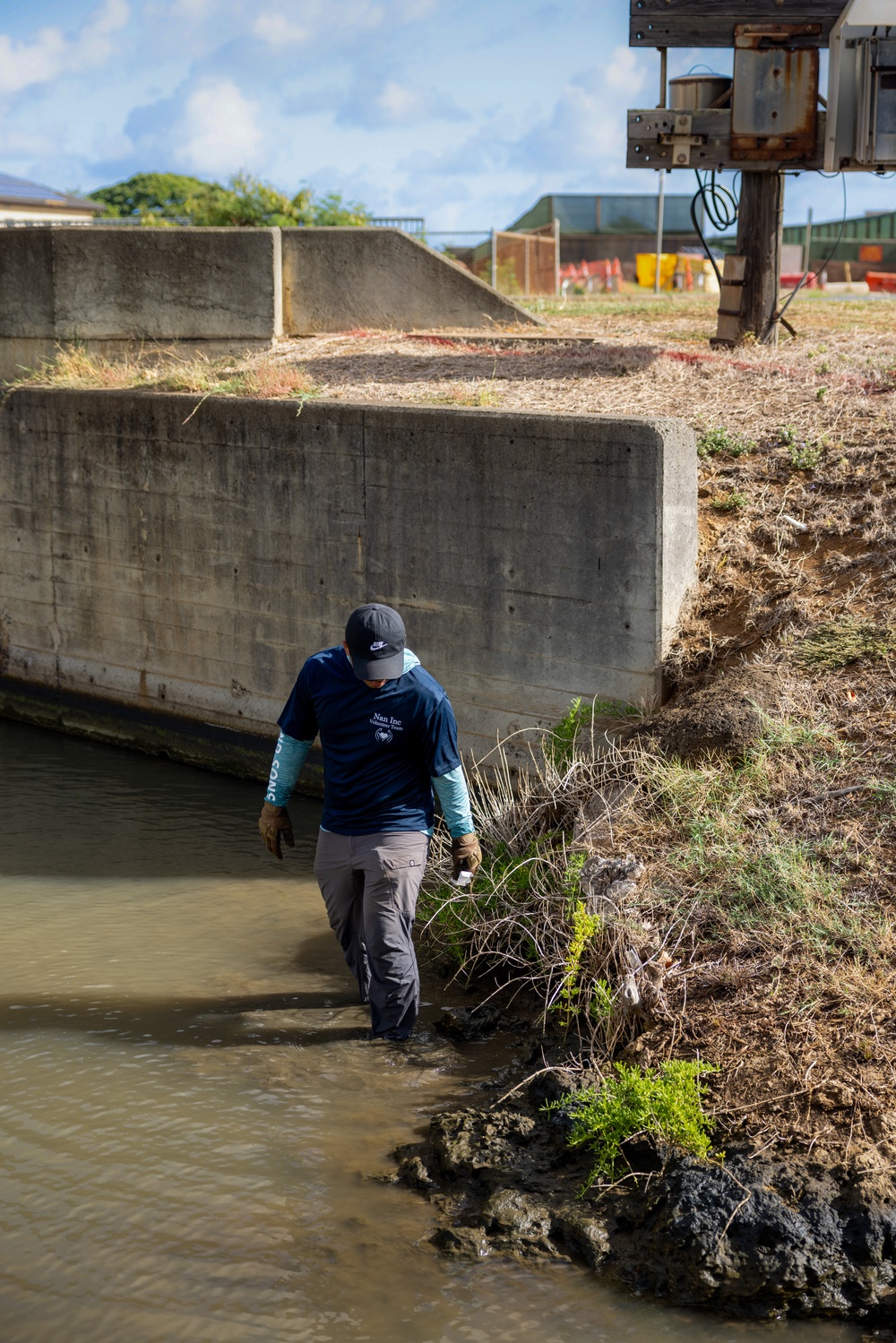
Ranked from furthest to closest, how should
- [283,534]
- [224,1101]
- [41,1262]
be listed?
[283,534] < [224,1101] < [41,1262]

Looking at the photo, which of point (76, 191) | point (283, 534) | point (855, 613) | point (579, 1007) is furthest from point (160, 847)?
point (76, 191)

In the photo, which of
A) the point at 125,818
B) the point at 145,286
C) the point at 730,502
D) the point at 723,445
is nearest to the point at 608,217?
the point at 145,286

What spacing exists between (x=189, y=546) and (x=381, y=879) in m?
5.41

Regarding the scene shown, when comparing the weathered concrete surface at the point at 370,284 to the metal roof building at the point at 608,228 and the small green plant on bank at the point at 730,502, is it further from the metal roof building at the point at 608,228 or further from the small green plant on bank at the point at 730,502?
the metal roof building at the point at 608,228

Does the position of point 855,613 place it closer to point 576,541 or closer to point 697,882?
point 576,541

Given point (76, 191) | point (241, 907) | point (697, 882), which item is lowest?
point (241, 907)

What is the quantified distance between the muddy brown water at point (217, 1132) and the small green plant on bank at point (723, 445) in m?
3.85

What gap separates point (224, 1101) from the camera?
5.41 meters

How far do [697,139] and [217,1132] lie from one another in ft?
29.2

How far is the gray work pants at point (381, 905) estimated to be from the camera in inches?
218

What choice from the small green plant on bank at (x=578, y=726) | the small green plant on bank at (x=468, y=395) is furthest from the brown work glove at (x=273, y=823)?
the small green plant on bank at (x=468, y=395)

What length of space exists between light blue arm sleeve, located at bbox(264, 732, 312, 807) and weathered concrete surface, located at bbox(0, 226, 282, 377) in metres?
7.80

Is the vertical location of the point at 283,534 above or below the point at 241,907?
above

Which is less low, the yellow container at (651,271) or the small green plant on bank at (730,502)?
the yellow container at (651,271)
